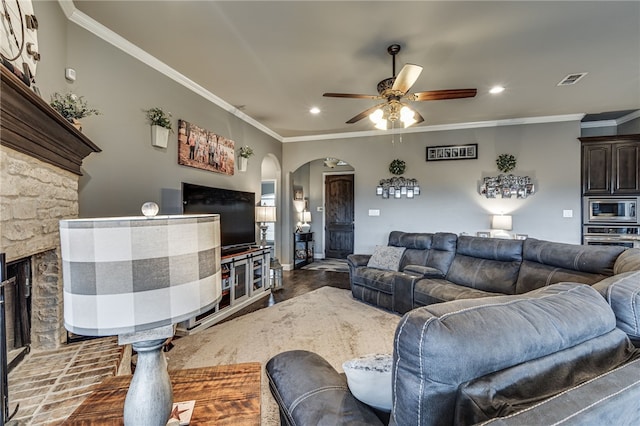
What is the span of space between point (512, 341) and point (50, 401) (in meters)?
1.75

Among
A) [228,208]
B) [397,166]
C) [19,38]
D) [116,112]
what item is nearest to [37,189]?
[19,38]

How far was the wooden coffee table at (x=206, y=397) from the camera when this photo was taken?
946mm

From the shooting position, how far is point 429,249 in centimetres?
397

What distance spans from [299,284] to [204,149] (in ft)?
8.88

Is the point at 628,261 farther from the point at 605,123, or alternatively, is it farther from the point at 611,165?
the point at 605,123

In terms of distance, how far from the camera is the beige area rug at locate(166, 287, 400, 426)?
252 cm

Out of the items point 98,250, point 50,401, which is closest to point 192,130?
point 50,401

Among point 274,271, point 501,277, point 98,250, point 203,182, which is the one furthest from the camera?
point 274,271

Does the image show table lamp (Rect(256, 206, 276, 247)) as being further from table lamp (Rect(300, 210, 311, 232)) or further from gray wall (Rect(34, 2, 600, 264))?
table lamp (Rect(300, 210, 311, 232))

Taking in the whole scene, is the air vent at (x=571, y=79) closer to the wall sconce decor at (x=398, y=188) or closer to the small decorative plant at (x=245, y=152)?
the wall sconce decor at (x=398, y=188)

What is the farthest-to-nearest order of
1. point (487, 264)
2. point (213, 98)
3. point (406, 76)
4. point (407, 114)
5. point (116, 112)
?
point (213, 98)
point (487, 264)
point (407, 114)
point (116, 112)
point (406, 76)

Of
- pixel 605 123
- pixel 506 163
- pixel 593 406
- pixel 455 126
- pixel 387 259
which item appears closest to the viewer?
pixel 593 406

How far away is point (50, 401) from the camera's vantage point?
1.22m

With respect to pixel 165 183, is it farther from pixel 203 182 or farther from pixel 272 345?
pixel 272 345
